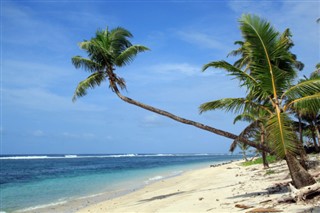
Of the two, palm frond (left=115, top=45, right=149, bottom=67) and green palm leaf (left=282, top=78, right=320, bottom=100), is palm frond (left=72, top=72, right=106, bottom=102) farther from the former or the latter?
green palm leaf (left=282, top=78, right=320, bottom=100)

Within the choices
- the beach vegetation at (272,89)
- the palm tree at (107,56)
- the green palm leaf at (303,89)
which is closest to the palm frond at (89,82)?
the palm tree at (107,56)

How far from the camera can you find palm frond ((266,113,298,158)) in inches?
348

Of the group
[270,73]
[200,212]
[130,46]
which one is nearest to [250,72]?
[270,73]

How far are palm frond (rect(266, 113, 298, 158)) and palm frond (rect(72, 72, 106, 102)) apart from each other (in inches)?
338

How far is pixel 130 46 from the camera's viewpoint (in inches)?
615

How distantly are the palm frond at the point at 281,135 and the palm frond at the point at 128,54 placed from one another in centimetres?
809

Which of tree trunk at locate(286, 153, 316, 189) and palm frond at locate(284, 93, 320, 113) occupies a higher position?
palm frond at locate(284, 93, 320, 113)

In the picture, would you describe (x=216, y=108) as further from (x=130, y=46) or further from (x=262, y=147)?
(x=130, y=46)

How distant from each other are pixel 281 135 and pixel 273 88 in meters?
1.63

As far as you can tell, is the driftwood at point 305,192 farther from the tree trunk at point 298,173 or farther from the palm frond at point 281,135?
the palm frond at point 281,135

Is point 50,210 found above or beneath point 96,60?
beneath

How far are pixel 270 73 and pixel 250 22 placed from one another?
167 cm

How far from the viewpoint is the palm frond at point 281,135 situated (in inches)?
348

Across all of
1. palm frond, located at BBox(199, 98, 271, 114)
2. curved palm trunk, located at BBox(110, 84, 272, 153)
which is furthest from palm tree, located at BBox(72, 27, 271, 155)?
palm frond, located at BBox(199, 98, 271, 114)
